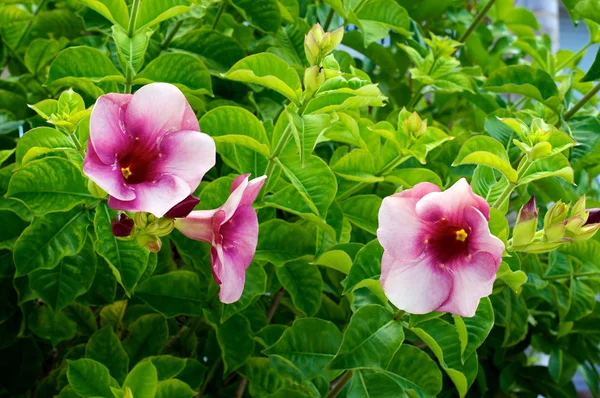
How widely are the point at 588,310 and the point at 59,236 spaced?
62cm

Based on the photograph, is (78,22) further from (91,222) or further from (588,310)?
(588,310)

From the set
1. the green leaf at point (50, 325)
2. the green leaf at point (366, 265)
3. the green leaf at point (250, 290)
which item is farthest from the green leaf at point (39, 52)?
the green leaf at point (366, 265)

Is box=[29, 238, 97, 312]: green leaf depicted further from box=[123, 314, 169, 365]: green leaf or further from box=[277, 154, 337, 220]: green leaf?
box=[277, 154, 337, 220]: green leaf

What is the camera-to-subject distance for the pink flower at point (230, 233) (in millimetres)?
558

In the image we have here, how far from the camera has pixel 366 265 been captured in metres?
0.63

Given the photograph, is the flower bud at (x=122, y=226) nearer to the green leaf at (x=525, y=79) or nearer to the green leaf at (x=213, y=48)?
the green leaf at (x=213, y=48)

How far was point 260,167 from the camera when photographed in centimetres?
71

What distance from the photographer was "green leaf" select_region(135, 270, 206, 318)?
0.76 metres

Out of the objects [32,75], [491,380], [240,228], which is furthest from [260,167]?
[491,380]

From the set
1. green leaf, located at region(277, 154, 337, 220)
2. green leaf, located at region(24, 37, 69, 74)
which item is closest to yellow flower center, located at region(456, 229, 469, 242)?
green leaf, located at region(277, 154, 337, 220)

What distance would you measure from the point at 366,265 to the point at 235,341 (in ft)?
0.65

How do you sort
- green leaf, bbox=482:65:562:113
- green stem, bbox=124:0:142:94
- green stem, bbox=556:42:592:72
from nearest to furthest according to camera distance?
green stem, bbox=124:0:142:94
green leaf, bbox=482:65:562:113
green stem, bbox=556:42:592:72

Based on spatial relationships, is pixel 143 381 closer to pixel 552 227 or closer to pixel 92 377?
pixel 92 377

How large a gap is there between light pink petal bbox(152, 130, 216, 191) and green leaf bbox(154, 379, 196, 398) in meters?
0.24
